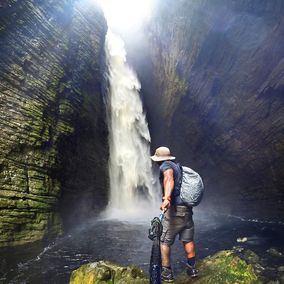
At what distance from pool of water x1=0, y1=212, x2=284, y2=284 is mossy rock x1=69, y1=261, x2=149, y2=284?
1.51 metres

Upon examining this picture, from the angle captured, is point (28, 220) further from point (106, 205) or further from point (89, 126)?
point (106, 205)

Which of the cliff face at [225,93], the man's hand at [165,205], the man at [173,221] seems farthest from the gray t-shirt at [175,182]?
the cliff face at [225,93]

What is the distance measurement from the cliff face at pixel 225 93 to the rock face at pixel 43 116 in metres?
5.83

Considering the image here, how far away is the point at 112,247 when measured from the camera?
1137 centimetres

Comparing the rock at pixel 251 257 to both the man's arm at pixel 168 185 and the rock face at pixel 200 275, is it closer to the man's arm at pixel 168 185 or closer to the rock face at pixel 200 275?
the rock face at pixel 200 275

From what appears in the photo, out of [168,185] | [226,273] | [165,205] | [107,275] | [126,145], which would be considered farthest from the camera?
[126,145]

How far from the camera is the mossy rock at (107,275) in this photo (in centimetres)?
637

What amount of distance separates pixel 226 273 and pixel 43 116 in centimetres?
953

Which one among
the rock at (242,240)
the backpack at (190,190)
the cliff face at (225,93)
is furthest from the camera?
the cliff face at (225,93)

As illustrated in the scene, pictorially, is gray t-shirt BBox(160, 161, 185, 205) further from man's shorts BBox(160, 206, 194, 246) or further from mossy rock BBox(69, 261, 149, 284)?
mossy rock BBox(69, 261, 149, 284)

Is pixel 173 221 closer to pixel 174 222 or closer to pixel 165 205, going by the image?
pixel 174 222

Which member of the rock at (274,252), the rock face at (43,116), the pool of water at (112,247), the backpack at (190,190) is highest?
the rock face at (43,116)

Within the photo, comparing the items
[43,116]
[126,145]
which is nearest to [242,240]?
[43,116]

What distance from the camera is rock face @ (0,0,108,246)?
11477 millimetres
